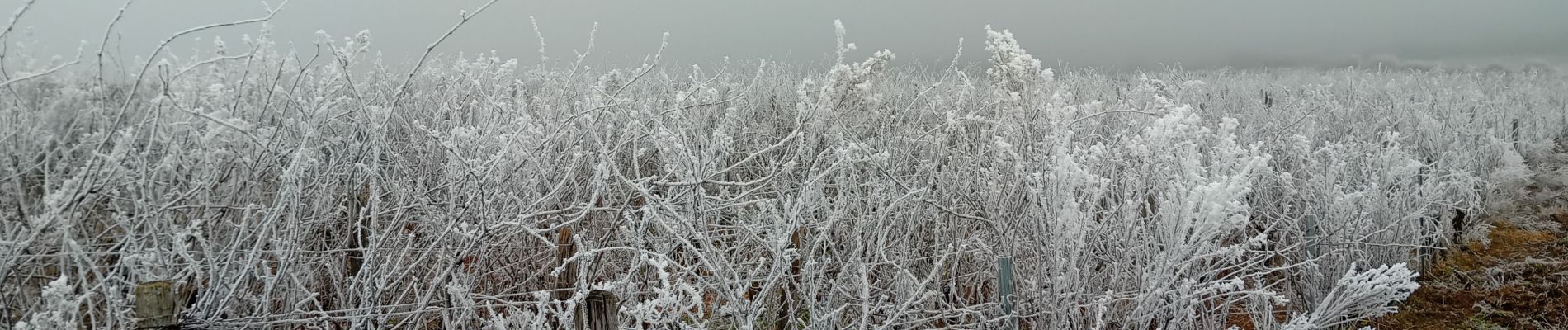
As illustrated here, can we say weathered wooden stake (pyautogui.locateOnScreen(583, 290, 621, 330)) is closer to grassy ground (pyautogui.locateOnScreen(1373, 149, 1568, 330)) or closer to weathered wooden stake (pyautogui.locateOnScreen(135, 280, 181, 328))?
weathered wooden stake (pyautogui.locateOnScreen(135, 280, 181, 328))

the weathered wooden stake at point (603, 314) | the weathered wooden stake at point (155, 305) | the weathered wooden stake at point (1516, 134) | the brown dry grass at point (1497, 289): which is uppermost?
the weathered wooden stake at point (1516, 134)

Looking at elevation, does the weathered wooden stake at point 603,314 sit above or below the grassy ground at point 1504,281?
above

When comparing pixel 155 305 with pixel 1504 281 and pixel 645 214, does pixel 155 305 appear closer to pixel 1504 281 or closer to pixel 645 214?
pixel 645 214

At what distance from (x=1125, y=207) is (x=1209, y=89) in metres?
8.03

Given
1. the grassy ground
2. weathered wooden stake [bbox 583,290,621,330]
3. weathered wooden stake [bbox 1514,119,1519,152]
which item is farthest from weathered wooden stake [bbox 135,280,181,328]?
weathered wooden stake [bbox 1514,119,1519,152]

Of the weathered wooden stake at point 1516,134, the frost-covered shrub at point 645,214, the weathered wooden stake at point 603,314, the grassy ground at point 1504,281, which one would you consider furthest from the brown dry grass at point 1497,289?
the weathered wooden stake at point 603,314

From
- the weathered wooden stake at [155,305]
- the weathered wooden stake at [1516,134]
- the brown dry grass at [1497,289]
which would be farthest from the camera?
the weathered wooden stake at [1516,134]

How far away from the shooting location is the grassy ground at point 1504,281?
3.94 meters

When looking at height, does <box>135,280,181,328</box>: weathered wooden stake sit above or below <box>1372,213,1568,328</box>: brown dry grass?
above

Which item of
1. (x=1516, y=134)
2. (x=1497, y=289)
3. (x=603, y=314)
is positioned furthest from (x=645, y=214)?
(x=1516, y=134)

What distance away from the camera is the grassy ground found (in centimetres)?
394

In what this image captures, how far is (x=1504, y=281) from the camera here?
14.3ft

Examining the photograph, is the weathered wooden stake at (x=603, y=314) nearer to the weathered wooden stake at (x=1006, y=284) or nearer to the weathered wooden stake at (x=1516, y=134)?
the weathered wooden stake at (x=1006, y=284)

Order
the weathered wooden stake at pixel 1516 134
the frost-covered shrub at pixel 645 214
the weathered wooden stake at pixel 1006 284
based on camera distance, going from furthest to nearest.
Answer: the weathered wooden stake at pixel 1516 134, the weathered wooden stake at pixel 1006 284, the frost-covered shrub at pixel 645 214
